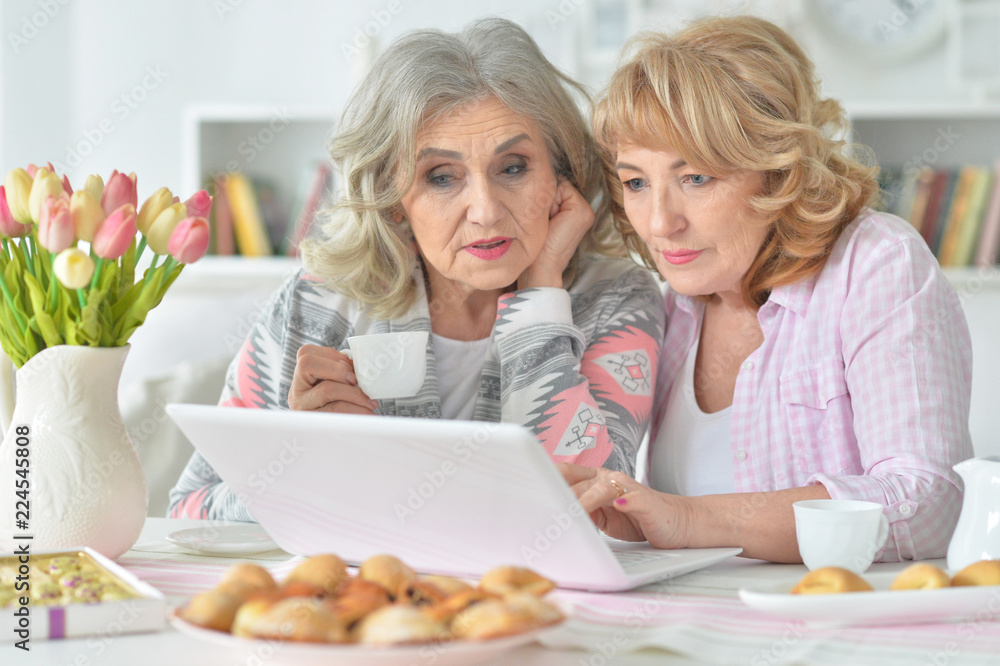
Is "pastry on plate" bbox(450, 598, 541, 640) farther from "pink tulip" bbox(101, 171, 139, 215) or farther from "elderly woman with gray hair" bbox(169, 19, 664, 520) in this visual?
"elderly woman with gray hair" bbox(169, 19, 664, 520)

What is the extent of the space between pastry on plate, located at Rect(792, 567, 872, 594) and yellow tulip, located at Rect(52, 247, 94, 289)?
677 mm

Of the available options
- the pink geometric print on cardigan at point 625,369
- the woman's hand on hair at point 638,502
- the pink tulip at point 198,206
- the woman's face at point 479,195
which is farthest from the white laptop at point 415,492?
the woman's face at point 479,195

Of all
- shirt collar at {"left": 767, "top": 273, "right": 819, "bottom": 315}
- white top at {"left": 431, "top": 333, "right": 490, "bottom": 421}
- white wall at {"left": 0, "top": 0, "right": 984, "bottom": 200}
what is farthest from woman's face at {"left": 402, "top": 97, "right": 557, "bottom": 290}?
white wall at {"left": 0, "top": 0, "right": 984, "bottom": 200}

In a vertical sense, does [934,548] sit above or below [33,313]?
below

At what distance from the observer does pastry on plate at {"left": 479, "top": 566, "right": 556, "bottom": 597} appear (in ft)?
2.30

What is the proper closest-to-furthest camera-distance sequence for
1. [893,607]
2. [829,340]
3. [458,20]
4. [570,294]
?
[893,607] → [829,340] → [570,294] → [458,20]

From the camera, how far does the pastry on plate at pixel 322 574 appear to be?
2.28ft

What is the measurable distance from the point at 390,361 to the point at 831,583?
0.58 m

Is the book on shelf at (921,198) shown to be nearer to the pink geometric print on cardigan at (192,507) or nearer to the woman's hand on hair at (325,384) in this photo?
the woman's hand on hair at (325,384)

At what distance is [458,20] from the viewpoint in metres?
3.32

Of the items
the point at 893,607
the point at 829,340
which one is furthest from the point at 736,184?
the point at 893,607

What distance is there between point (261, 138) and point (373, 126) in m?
2.08

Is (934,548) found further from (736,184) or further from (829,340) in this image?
(736,184)

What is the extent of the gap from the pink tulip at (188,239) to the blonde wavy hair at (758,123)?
653 millimetres
